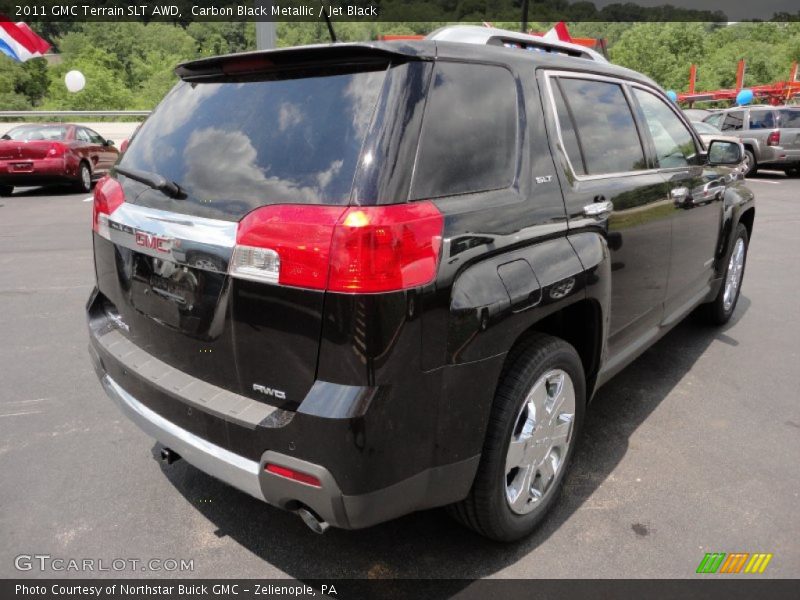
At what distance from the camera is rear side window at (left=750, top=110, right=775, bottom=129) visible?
1591cm

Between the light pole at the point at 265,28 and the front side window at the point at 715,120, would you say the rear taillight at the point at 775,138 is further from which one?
the light pole at the point at 265,28

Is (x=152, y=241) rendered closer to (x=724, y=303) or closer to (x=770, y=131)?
(x=724, y=303)

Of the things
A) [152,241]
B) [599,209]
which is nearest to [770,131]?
[599,209]

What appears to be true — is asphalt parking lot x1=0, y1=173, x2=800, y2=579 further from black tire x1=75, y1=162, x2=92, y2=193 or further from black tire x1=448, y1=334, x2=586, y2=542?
black tire x1=75, y1=162, x2=92, y2=193

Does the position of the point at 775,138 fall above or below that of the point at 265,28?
below

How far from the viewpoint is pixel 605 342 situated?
2.82m

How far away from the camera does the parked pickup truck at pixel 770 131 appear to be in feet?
50.1

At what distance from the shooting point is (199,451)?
2.11 m

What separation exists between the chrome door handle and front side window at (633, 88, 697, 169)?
35.8 inches

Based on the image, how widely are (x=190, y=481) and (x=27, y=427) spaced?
1.11 metres

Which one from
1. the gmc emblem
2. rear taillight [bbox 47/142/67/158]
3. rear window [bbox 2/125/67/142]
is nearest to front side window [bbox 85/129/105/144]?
rear window [bbox 2/125/67/142]

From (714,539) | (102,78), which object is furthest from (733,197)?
(102,78)

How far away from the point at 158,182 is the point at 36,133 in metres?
13.1

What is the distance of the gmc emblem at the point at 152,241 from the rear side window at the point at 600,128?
5.26ft
